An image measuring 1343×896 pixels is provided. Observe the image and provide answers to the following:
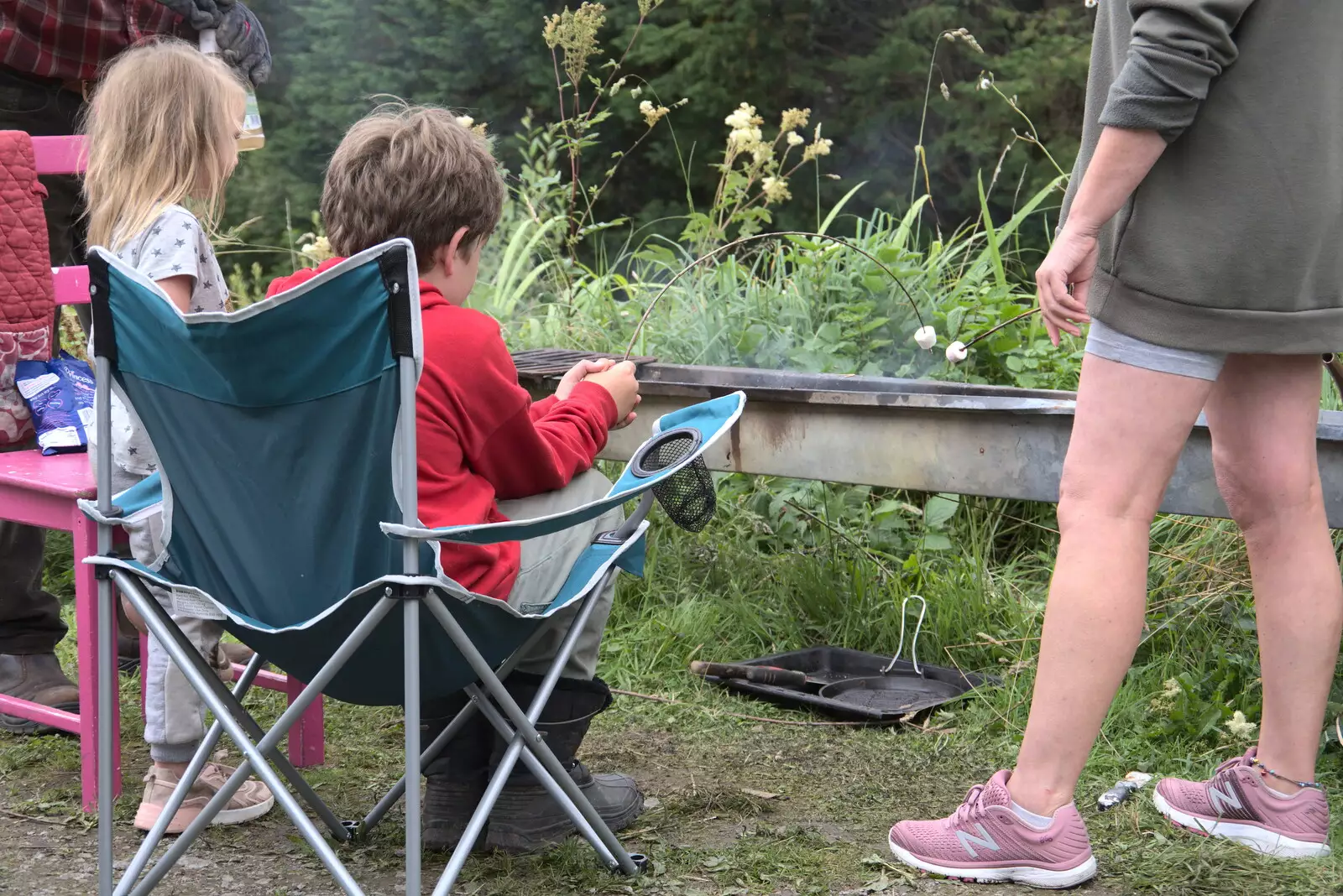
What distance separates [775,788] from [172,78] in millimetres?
1760

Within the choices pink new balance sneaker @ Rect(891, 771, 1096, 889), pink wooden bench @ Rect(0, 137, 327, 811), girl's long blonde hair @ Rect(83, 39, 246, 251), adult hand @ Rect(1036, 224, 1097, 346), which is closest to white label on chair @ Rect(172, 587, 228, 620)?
pink wooden bench @ Rect(0, 137, 327, 811)

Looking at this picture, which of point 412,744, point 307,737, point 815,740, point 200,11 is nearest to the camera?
point 412,744

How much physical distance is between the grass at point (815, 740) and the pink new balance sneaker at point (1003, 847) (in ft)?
0.27

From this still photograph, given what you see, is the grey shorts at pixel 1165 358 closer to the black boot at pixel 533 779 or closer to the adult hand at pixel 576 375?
the adult hand at pixel 576 375

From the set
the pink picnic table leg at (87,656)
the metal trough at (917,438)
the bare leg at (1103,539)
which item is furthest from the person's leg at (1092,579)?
the pink picnic table leg at (87,656)

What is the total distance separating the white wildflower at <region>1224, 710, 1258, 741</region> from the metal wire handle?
0.75 meters

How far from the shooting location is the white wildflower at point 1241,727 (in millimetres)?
2672

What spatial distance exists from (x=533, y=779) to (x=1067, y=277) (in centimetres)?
120

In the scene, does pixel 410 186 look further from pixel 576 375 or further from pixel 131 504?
pixel 131 504

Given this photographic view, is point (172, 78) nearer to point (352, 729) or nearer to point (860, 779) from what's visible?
point (352, 729)

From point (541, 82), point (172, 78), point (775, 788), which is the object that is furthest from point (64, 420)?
point (541, 82)

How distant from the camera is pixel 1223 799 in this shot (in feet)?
7.85

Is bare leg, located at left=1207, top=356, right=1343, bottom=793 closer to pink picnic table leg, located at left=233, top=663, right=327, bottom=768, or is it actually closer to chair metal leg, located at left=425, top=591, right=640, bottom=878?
chair metal leg, located at left=425, top=591, right=640, bottom=878

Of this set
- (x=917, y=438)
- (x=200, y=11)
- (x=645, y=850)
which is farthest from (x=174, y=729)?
(x=200, y=11)
